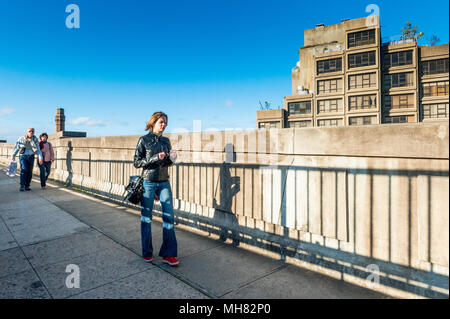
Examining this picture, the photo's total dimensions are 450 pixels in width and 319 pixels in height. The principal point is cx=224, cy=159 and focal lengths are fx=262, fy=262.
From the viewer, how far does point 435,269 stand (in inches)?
102

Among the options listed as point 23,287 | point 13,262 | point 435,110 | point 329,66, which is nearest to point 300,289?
point 23,287

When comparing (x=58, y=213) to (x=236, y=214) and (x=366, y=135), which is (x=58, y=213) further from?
(x=366, y=135)

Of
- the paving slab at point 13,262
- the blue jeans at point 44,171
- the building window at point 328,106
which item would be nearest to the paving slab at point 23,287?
the paving slab at point 13,262

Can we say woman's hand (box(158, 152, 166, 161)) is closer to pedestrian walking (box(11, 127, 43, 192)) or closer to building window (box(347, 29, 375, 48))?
pedestrian walking (box(11, 127, 43, 192))

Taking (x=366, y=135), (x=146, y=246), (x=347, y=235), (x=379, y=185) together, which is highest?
(x=366, y=135)

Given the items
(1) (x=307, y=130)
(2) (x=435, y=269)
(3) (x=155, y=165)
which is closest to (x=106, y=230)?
(3) (x=155, y=165)

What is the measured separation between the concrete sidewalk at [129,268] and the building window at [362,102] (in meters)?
51.5

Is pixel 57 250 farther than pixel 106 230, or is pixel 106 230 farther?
pixel 106 230

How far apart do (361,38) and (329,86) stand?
1030cm

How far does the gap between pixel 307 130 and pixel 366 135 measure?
2.43ft

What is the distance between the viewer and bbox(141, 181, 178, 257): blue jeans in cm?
348

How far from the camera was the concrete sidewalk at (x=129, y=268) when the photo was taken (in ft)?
9.15

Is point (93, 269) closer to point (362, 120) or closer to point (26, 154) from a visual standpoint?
point (26, 154)

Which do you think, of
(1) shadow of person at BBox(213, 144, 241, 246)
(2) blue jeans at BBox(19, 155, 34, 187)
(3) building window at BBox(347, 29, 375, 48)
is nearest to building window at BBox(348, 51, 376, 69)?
(3) building window at BBox(347, 29, 375, 48)
